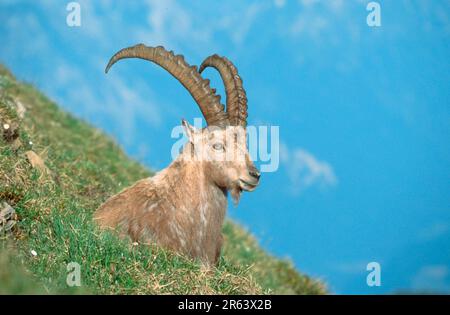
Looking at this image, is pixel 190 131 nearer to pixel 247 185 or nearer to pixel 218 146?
pixel 218 146

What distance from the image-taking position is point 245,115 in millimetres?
9375

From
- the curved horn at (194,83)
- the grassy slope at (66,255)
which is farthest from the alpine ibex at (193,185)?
the grassy slope at (66,255)

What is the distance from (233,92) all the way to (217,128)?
739 millimetres

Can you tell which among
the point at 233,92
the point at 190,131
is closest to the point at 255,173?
the point at 190,131

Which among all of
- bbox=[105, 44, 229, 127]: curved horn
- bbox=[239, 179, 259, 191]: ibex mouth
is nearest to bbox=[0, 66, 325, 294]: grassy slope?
bbox=[239, 179, 259, 191]: ibex mouth

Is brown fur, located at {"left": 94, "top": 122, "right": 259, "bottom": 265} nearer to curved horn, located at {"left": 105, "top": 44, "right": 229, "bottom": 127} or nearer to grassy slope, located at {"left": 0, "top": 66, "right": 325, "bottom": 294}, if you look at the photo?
curved horn, located at {"left": 105, "top": 44, "right": 229, "bottom": 127}

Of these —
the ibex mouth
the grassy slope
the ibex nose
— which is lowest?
the grassy slope

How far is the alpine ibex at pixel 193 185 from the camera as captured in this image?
28.3 ft

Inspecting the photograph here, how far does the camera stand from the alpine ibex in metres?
8.63

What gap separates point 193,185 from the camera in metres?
8.95
